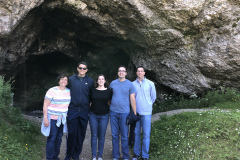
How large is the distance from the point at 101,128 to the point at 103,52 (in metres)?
7.86

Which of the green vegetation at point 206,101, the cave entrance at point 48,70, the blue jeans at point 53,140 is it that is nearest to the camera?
the blue jeans at point 53,140

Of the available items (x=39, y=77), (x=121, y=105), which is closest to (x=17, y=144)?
(x=121, y=105)

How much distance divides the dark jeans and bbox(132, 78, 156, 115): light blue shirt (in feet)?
4.11


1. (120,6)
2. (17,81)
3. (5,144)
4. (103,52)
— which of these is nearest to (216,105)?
(120,6)

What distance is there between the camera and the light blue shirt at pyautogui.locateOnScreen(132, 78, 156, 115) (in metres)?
4.61

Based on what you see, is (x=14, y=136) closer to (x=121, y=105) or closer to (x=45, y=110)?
(x=45, y=110)

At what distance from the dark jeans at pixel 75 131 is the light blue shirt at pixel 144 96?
4.11ft

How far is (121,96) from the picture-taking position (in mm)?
4582

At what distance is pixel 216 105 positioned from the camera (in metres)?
8.14

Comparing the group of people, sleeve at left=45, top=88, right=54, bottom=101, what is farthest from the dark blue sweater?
sleeve at left=45, top=88, right=54, bottom=101

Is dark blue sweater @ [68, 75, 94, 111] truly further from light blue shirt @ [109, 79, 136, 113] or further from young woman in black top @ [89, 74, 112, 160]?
light blue shirt @ [109, 79, 136, 113]

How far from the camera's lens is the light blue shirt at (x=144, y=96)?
4.61m

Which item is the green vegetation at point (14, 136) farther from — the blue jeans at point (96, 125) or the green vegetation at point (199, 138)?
the green vegetation at point (199, 138)

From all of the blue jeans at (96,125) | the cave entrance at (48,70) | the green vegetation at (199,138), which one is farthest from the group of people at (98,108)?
the cave entrance at (48,70)
